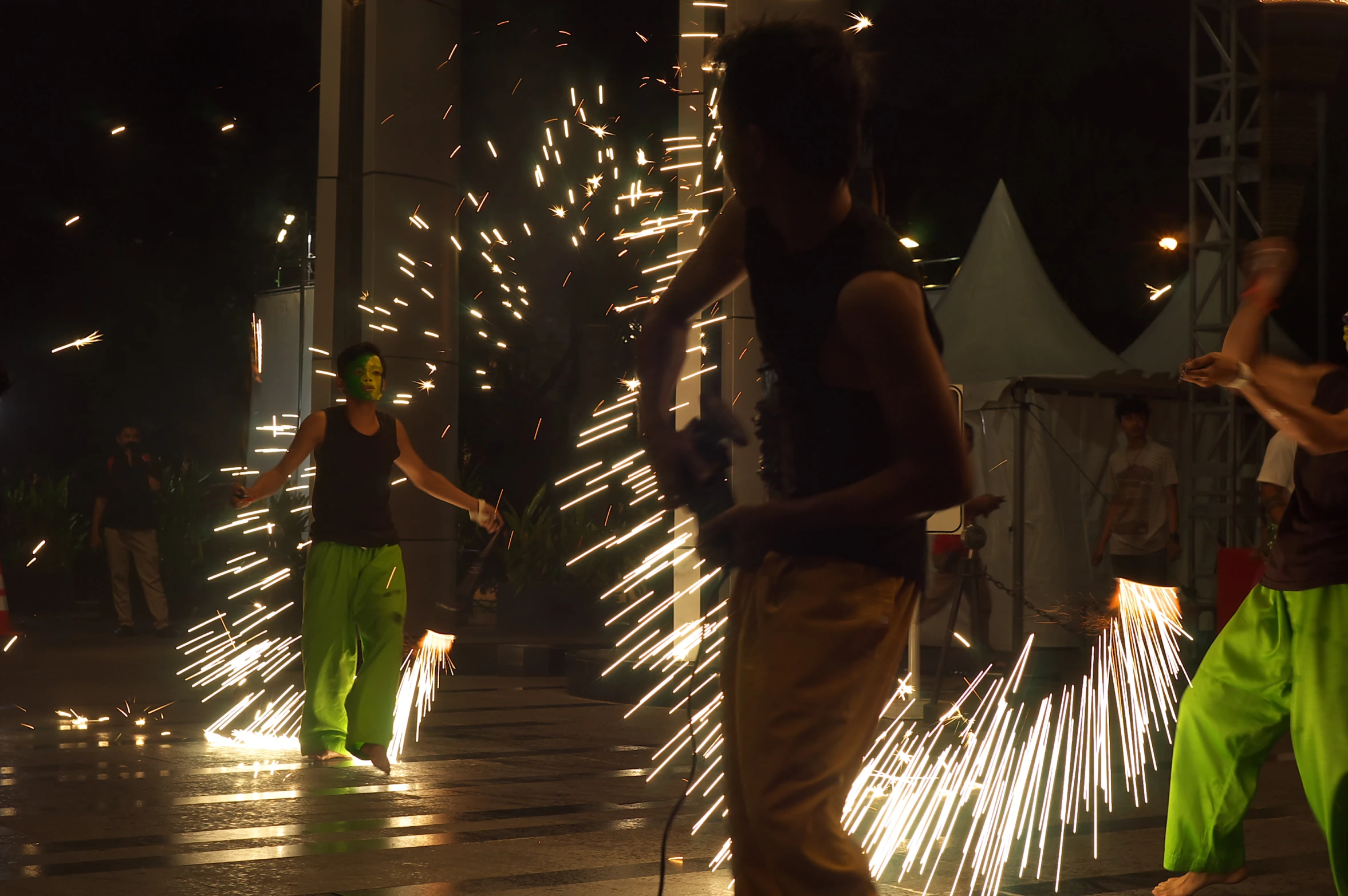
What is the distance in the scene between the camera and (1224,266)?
13867 millimetres

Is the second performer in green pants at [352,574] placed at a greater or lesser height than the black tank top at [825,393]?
lesser

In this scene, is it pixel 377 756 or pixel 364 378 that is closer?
pixel 377 756

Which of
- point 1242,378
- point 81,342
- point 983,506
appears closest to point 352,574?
point 983,506

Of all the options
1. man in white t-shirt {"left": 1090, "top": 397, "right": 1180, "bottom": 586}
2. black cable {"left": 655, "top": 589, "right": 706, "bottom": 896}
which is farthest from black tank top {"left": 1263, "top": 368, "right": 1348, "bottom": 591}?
man in white t-shirt {"left": 1090, "top": 397, "right": 1180, "bottom": 586}

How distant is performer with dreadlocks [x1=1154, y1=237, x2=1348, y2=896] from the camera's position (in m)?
4.55

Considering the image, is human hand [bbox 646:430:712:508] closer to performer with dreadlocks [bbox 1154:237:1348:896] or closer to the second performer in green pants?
performer with dreadlocks [bbox 1154:237:1348:896]

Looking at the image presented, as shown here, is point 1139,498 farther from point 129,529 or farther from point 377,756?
point 129,529

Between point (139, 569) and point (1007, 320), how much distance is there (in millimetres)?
8379

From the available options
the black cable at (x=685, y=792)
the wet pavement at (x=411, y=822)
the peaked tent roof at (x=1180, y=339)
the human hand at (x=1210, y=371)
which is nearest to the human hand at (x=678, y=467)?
the black cable at (x=685, y=792)

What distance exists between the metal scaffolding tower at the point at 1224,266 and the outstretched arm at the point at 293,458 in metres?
8.32

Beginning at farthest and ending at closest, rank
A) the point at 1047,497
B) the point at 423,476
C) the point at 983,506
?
the point at 1047,497
the point at 983,506
the point at 423,476

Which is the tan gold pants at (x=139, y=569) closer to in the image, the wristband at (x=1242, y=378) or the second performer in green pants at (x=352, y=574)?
the second performer in green pants at (x=352, y=574)

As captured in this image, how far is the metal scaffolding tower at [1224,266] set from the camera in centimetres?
1373

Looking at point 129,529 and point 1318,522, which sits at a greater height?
point 1318,522
